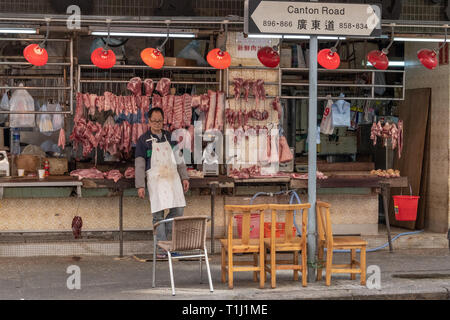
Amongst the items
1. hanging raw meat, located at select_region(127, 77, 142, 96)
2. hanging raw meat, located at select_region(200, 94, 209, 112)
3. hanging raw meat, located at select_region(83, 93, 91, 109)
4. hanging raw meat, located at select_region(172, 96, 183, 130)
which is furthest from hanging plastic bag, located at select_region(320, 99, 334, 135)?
hanging raw meat, located at select_region(83, 93, 91, 109)

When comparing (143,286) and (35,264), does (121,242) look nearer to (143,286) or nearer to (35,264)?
(35,264)

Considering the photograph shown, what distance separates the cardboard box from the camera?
12554 mm

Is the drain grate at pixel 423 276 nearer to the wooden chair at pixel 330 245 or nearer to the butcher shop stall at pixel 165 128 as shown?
the wooden chair at pixel 330 245

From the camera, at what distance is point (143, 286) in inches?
375

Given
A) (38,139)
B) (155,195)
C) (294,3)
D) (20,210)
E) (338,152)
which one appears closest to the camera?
(294,3)

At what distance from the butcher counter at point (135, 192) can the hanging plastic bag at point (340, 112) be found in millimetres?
1347

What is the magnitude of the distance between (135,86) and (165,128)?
0.91 meters

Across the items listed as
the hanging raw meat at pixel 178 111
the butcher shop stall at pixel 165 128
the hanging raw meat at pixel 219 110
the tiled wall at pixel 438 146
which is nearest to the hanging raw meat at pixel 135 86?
the butcher shop stall at pixel 165 128

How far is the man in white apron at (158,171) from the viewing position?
36.4 ft

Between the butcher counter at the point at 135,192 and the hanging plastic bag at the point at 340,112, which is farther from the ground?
the hanging plastic bag at the point at 340,112

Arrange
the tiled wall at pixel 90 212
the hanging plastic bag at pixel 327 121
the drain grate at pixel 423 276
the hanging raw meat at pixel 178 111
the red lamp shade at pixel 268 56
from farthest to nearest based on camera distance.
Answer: the hanging plastic bag at pixel 327 121 < the hanging raw meat at pixel 178 111 < the tiled wall at pixel 90 212 < the red lamp shade at pixel 268 56 < the drain grate at pixel 423 276

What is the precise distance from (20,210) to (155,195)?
2.63 meters

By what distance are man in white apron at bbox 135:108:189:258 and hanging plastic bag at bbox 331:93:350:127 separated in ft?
12.3

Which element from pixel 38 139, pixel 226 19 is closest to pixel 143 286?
pixel 226 19
